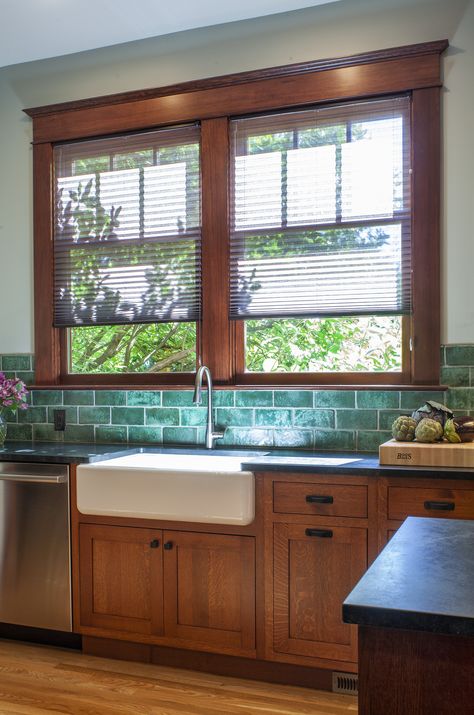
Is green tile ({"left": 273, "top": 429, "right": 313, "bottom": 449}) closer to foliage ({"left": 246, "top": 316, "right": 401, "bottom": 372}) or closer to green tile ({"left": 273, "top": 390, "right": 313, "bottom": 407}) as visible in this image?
green tile ({"left": 273, "top": 390, "right": 313, "bottom": 407})

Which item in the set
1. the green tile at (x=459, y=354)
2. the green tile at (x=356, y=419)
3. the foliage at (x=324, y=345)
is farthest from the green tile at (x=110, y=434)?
the green tile at (x=459, y=354)

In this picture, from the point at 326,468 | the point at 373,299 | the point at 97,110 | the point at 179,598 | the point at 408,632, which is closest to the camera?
the point at 408,632

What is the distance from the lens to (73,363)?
3.94 meters

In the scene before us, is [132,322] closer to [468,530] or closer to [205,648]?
[205,648]

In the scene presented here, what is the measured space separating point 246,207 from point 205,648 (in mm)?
2120

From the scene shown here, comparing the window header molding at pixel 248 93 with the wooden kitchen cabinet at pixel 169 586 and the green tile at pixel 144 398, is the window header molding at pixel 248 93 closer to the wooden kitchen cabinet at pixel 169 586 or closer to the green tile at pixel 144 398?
the green tile at pixel 144 398

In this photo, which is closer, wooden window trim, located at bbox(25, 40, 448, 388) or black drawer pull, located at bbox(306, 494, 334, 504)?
black drawer pull, located at bbox(306, 494, 334, 504)

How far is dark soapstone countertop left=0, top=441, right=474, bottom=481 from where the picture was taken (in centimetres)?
259

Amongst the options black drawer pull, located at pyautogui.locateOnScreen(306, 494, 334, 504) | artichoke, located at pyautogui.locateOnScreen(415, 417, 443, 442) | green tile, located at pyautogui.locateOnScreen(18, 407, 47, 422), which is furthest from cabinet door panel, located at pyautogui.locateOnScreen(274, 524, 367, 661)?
green tile, located at pyautogui.locateOnScreen(18, 407, 47, 422)

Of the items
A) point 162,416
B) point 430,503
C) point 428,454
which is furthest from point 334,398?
point 162,416

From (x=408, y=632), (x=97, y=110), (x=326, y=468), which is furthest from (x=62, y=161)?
(x=408, y=632)

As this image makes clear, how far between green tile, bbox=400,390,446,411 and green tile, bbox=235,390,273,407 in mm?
653

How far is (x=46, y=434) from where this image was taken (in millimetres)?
3908

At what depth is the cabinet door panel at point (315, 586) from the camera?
8.75 feet
